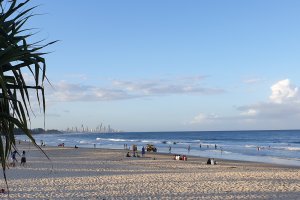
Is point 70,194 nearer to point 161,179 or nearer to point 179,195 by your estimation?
point 179,195

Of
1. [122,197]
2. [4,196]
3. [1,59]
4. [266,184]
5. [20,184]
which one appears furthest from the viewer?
[266,184]

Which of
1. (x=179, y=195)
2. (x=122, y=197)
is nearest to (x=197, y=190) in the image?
(x=179, y=195)

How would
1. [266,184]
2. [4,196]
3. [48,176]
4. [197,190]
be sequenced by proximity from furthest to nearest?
[48,176]
[266,184]
[197,190]
[4,196]

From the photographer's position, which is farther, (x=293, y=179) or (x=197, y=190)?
(x=293, y=179)

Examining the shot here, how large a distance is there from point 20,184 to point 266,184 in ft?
32.5

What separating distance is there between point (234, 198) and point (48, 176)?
9.02 meters

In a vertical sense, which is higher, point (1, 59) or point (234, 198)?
point (1, 59)

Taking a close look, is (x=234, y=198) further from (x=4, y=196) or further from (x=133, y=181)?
(x=4, y=196)

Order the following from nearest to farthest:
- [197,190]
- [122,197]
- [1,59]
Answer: [1,59], [122,197], [197,190]

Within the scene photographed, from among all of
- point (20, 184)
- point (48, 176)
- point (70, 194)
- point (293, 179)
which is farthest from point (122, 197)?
point (293, 179)

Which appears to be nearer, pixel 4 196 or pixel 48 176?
pixel 4 196

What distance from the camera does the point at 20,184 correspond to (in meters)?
14.7

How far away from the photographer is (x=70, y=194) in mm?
12570

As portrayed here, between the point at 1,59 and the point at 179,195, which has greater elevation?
the point at 1,59
